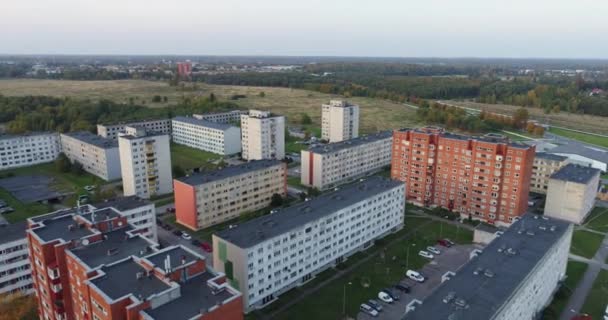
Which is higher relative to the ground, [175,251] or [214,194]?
[175,251]

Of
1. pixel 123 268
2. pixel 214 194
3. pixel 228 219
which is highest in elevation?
pixel 123 268

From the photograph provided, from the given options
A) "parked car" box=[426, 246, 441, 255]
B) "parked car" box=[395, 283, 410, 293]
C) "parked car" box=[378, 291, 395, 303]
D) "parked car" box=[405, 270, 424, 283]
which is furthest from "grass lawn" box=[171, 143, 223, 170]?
"parked car" box=[378, 291, 395, 303]

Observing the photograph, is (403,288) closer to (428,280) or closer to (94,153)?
(428,280)

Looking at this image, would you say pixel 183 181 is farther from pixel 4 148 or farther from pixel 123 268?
pixel 4 148

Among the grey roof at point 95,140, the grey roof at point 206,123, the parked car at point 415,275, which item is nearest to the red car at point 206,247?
the parked car at point 415,275

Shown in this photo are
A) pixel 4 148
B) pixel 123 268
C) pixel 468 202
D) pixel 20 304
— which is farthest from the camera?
pixel 4 148

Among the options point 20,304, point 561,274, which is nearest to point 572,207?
point 561,274
